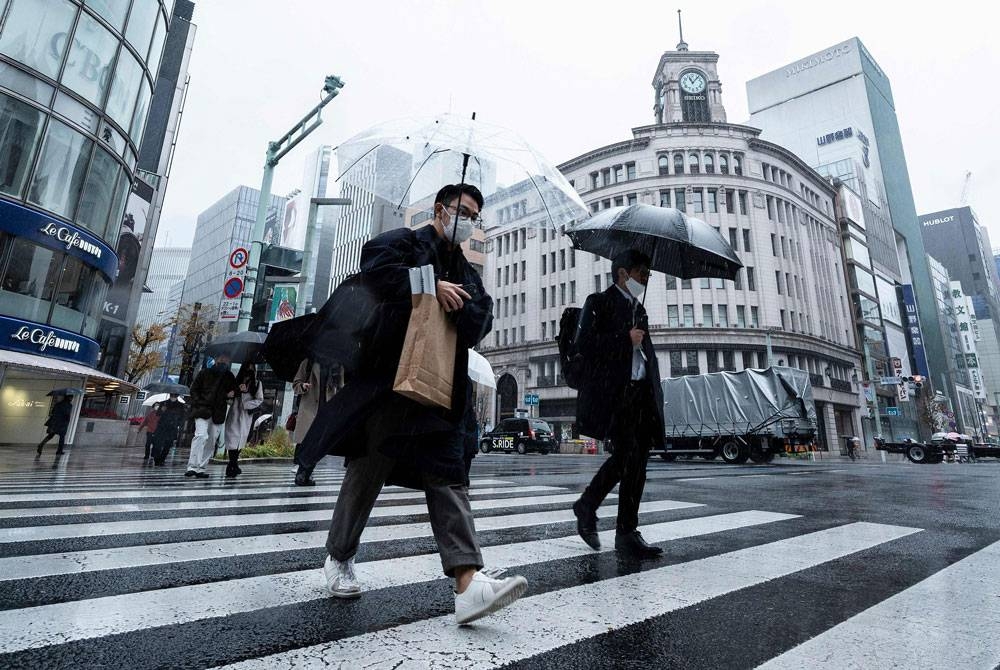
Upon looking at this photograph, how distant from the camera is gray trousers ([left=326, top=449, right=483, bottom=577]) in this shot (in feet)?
6.30

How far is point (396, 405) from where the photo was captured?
6.72 feet

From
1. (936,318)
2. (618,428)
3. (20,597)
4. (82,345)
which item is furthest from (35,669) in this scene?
(936,318)

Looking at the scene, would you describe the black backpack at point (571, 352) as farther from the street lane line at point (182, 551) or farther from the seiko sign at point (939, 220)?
the seiko sign at point (939, 220)

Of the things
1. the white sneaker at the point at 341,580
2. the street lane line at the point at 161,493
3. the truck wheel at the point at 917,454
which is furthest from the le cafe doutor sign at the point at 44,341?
the truck wheel at the point at 917,454

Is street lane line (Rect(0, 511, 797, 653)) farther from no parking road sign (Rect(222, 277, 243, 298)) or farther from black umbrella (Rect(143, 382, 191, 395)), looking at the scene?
black umbrella (Rect(143, 382, 191, 395))

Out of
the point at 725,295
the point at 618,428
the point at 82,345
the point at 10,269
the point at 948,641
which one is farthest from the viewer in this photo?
the point at 725,295

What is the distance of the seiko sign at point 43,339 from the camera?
52.0ft

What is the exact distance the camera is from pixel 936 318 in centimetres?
8575

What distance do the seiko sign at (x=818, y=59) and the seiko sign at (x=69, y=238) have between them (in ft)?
343

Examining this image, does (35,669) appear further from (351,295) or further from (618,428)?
(618,428)

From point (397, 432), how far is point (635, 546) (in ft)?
5.99

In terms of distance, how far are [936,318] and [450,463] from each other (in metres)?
111

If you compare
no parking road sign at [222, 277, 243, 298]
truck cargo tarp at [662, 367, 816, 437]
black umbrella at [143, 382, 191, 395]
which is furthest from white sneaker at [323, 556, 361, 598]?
truck cargo tarp at [662, 367, 816, 437]

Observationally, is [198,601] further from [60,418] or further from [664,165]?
[664,165]
